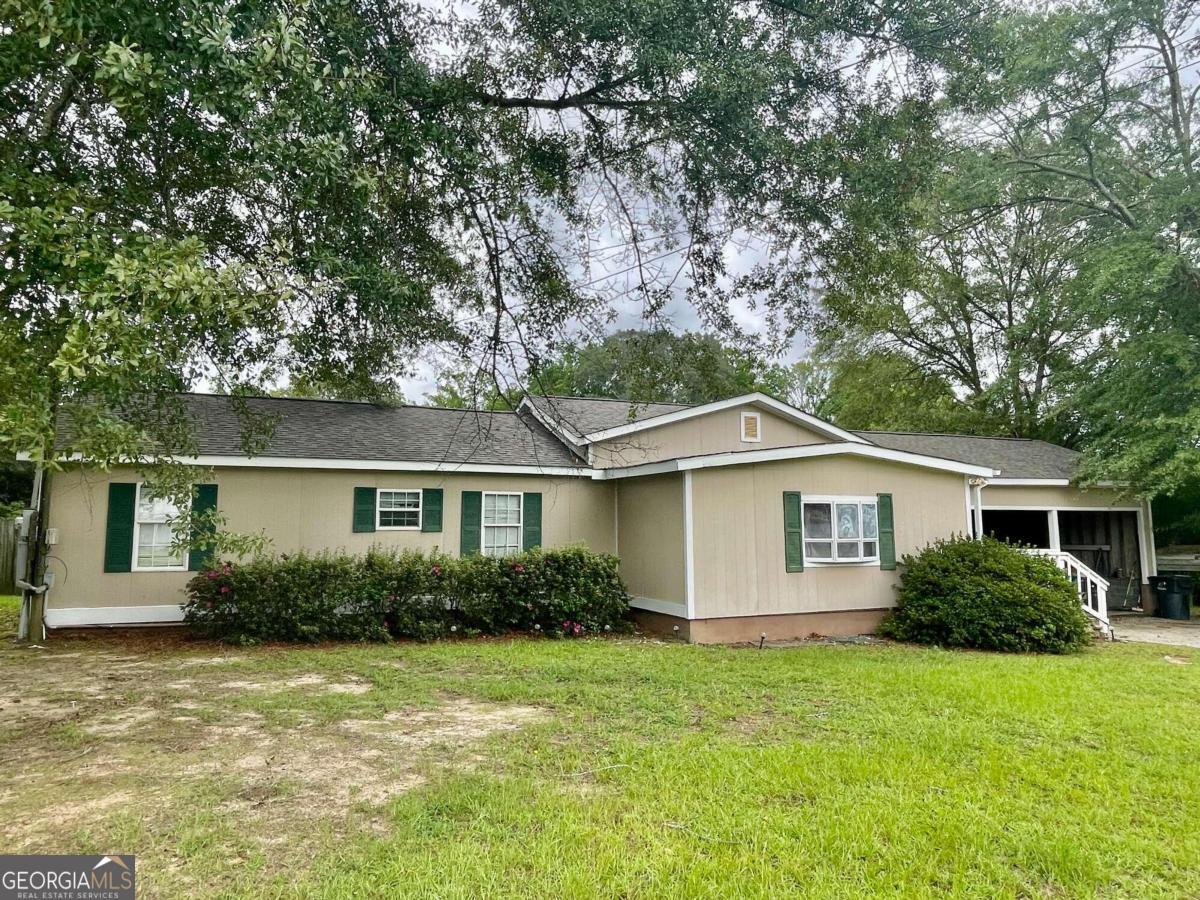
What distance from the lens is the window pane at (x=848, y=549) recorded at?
10919 millimetres

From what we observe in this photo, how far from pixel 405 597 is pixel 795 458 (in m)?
6.04

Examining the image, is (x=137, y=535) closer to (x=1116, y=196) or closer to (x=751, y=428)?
(x=751, y=428)

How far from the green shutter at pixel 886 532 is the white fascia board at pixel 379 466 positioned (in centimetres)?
479

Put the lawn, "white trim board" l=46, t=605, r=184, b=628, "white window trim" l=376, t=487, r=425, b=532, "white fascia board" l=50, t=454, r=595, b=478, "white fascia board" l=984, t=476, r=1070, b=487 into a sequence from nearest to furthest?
the lawn, "white trim board" l=46, t=605, r=184, b=628, "white fascia board" l=50, t=454, r=595, b=478, "white window trim" l=376, t=487, r=425, b=532, "white fascia board" l=984, t=476, r=1070, b=487

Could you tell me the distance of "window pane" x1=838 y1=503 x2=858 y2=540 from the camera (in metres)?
11.0

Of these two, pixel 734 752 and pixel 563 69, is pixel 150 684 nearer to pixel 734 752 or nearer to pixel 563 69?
pixel 734 752

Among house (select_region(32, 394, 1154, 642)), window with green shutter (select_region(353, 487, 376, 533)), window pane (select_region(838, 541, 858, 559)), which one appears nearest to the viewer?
house (select_region(32, 394, 1154, 642))

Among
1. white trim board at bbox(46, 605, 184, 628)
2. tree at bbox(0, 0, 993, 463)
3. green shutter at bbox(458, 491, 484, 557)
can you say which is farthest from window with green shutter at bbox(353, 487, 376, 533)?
tree at bbox(0, 0, 993, 463)

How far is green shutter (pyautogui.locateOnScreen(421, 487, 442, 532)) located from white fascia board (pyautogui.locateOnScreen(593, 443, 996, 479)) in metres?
3.01

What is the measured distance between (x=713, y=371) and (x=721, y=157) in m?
2.15

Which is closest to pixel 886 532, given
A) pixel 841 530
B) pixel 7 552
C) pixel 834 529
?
pixel 841 530

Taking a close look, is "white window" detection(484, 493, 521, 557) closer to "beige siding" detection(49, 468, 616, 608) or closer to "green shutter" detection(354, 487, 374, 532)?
"beige siding" detection(49, 468, 616, 608)

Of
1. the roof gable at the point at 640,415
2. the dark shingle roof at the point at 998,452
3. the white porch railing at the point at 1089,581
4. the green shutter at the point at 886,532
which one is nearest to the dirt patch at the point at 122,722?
the roof gable at the point at 640,415

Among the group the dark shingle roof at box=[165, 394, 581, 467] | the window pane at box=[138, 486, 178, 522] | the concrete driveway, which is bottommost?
the concrete driveway
